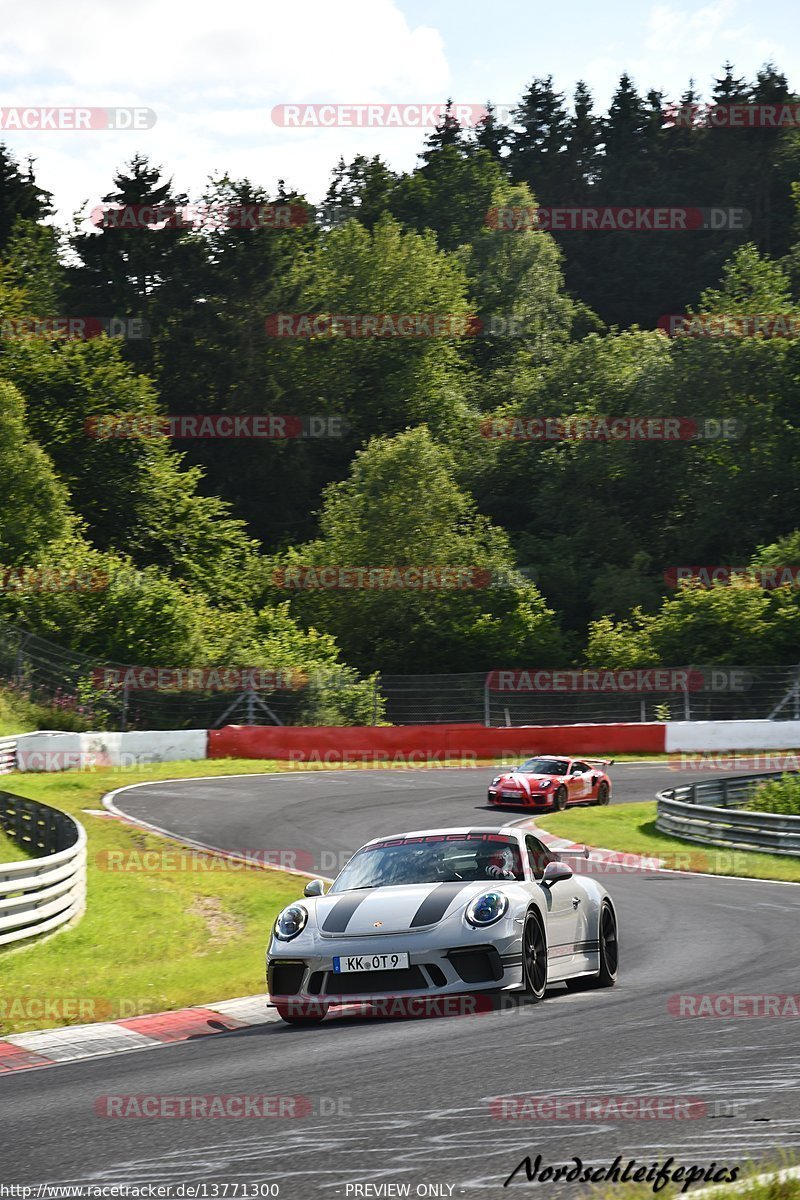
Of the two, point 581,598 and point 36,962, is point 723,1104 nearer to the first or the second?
point 36,962

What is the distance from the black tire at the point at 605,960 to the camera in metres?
10.6

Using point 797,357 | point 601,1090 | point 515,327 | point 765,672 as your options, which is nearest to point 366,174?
point 515,327

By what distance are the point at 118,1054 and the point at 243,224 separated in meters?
62.0

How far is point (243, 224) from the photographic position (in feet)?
220

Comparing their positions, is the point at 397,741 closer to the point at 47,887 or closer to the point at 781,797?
the point at 781,797

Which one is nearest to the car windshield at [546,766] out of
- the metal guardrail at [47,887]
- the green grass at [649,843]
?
the green grass at [649,843]

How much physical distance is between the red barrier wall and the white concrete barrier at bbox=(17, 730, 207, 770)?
0.70m

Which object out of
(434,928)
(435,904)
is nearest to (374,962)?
A: (434,928)

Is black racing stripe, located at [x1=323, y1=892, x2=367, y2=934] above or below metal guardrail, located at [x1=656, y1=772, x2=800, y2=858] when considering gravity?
above

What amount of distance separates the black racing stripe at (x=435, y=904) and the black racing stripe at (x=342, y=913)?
0.46 m

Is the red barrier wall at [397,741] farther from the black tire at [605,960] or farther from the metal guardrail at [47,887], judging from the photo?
the black tire at [605,960]

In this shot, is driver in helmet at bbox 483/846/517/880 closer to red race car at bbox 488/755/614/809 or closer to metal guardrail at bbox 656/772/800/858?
metal guardrail at bbox 656/772/800/858

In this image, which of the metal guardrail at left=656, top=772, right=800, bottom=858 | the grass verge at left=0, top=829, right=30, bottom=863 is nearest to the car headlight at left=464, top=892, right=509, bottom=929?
the grass verge at left=0, top=829, right=30, bottom=863

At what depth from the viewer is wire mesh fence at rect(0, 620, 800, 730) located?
3459cm
